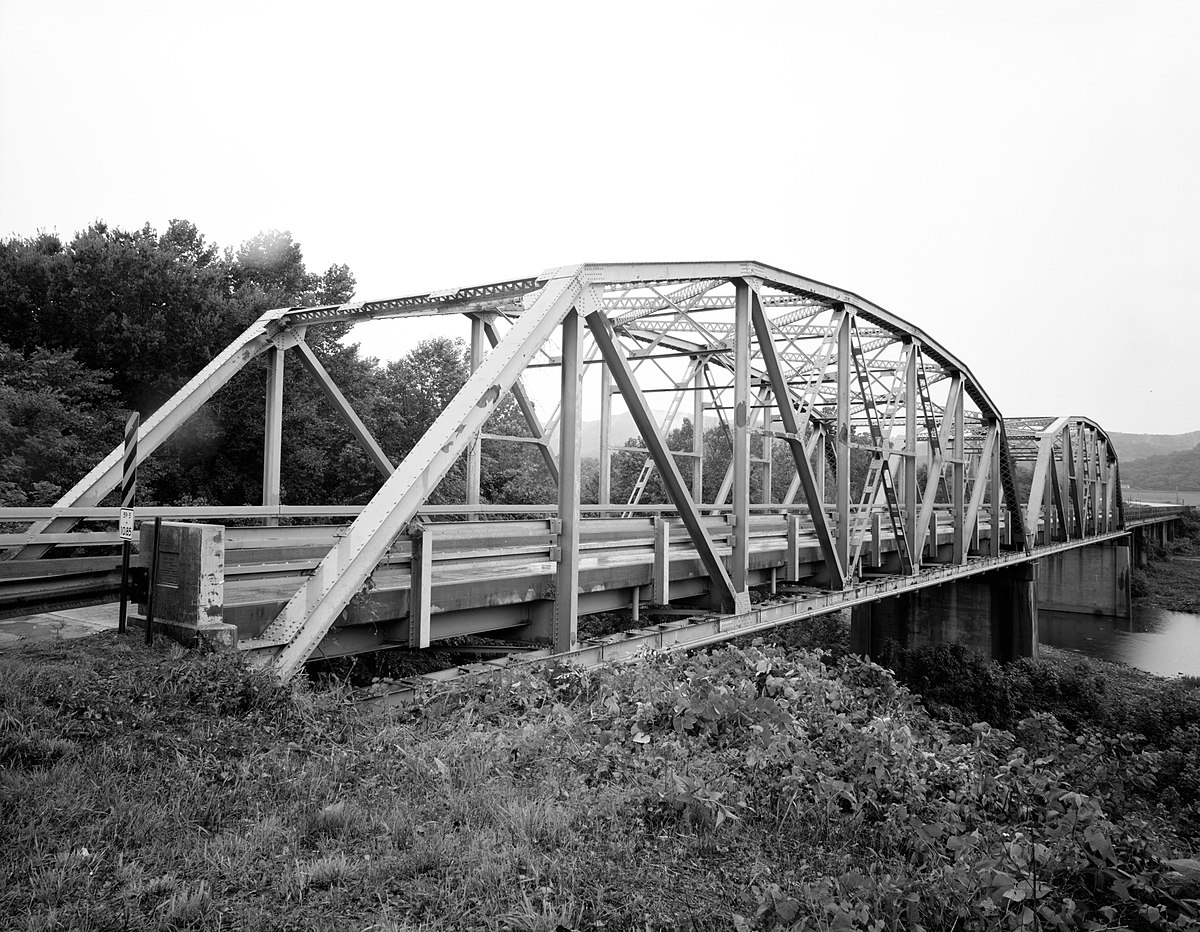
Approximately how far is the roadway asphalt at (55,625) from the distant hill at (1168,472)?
170 meters

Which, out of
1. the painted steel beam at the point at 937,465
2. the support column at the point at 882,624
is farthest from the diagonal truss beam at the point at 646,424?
the support column at the point at 882,624

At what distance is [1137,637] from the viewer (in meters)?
43.7

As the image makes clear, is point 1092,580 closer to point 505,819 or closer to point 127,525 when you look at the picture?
point 505,819

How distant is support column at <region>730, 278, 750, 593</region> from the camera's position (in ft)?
35.5

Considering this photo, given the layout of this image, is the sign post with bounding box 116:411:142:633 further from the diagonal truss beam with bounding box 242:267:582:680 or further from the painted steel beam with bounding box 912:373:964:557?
the painted steel beam with bounding box 912:373:964:557

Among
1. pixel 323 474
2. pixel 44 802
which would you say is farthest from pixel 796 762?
pixel 323 474

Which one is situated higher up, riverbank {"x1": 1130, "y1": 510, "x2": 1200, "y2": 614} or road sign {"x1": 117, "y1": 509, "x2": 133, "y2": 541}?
road sign {"x1": 117, "y1": 509, "x2": 133, "y2": 541}

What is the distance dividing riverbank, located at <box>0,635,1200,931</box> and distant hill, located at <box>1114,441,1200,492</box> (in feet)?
550

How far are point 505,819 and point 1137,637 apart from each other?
168 ft

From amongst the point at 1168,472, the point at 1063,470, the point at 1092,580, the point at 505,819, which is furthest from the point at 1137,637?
A: the point at 1168,472

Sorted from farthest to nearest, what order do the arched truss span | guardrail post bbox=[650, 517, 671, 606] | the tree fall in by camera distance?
the arched truss span → the tree → guardrail post bbox=[650, 517, 671, 606]

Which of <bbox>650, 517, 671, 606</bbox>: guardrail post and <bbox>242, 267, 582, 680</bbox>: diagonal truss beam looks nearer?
<bbox>242, 267, 582, 680</bbox>: diagonal truss beam

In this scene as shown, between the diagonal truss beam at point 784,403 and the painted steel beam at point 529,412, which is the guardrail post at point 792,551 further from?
the painted steel beam at point 529,412

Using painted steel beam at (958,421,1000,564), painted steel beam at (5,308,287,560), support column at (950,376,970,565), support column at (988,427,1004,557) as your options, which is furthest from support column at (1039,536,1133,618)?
painted steel beam at (5,308,287,560)
